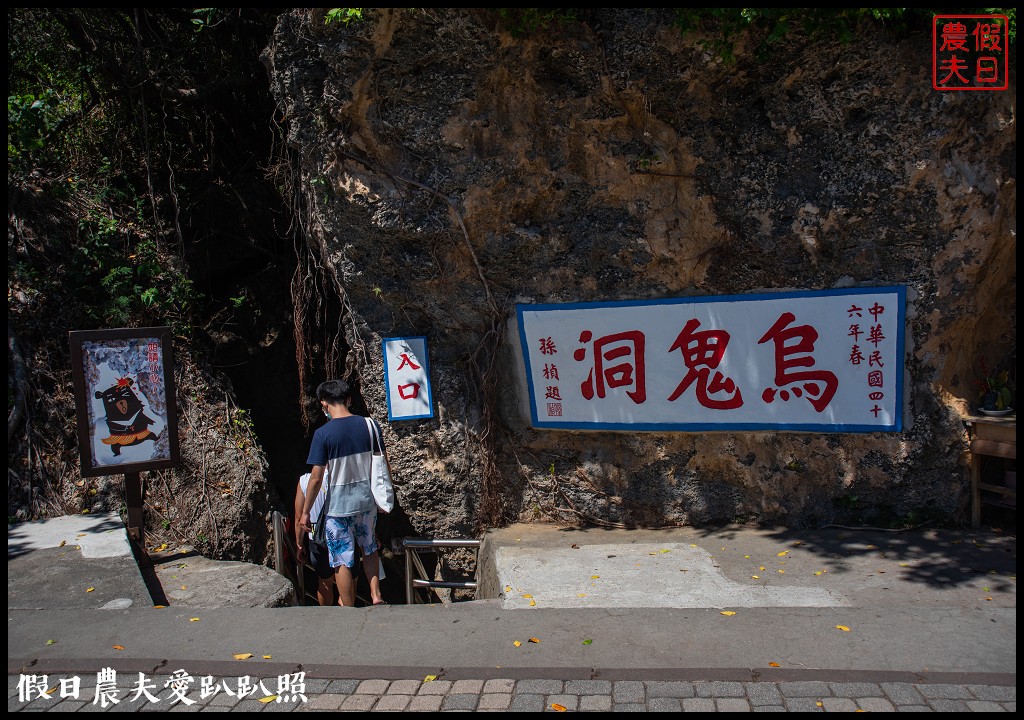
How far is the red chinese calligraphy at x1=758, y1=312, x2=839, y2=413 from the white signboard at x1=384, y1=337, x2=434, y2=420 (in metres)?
2.76

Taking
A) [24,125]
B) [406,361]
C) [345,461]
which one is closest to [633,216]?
[406,361]

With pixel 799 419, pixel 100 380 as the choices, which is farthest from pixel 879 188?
pixel 100 380

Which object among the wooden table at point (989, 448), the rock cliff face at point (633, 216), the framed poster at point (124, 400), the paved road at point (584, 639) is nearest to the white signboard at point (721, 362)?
the rock cliff face at point (633, 216)

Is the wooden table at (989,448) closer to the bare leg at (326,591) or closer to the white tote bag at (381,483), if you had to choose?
the white tote bag at (381,483)

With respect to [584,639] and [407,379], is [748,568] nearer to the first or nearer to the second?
[584,639]

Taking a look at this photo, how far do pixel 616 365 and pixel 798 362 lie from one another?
1.39 m

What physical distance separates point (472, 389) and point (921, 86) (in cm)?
414

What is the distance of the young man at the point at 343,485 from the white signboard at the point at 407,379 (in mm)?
1045

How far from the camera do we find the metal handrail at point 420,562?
623cm

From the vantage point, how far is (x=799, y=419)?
5.64 meters

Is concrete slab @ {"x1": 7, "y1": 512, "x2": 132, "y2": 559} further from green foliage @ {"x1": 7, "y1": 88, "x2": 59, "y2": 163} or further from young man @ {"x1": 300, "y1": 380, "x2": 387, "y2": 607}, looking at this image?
green foliage @ {"x1": 7, "y1": 88, "x2": 59, "y2": 163}

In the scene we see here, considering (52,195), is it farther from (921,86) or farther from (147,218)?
(921,86)
